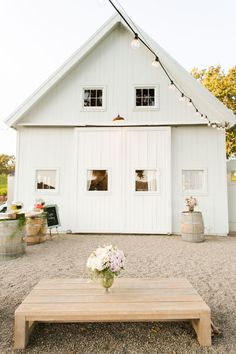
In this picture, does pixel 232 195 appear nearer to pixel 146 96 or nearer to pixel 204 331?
pixel 146 96

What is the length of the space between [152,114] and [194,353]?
6.91 meters

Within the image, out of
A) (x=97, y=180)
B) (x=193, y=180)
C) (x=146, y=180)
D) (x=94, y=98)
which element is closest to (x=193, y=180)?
(x=193, y=180)

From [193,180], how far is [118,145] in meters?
2.86

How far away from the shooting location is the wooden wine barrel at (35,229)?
6.41m

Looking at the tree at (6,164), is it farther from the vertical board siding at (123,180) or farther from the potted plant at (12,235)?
the potted plant at (12,235)

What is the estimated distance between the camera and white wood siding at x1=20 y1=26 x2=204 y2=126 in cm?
786

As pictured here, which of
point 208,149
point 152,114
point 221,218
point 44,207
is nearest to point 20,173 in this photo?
point 44,207

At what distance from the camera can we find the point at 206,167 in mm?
7680

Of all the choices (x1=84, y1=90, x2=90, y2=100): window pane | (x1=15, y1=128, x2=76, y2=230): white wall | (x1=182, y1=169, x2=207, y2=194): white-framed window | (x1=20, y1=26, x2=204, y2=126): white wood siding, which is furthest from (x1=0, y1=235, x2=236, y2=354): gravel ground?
(x1=84, y1=90, x2=90, y2=100): window pane

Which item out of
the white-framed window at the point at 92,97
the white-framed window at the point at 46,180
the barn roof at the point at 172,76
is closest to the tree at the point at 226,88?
the barn roof at the point at 172,76

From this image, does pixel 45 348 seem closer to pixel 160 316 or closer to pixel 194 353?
pixel 160 316

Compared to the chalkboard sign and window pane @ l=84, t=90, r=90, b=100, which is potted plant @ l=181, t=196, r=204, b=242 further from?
window pane @ l=84, t=90, r=90, b=100

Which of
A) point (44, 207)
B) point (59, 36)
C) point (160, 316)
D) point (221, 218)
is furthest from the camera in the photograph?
point (59, 36)

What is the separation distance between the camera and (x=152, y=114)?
784cm
